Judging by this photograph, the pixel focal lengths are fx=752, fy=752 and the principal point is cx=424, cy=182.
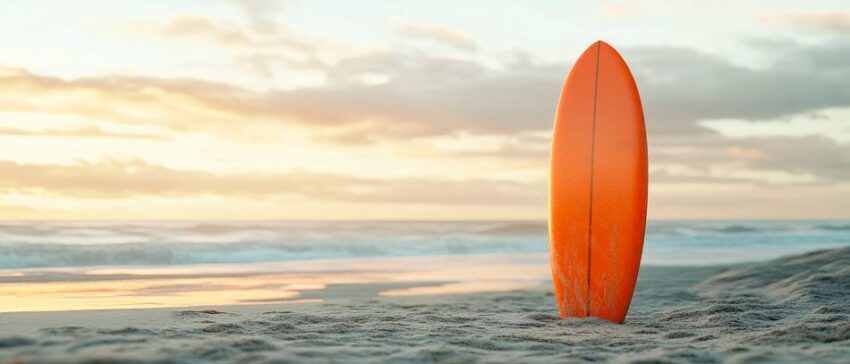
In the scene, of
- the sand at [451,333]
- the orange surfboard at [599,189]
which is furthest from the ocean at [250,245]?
the orange surfboard at [599,189]

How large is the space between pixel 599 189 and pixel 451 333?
1.48m

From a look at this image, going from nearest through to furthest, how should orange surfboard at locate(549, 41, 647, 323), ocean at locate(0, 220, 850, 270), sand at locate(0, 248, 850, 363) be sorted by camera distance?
sand at locate(0, 248, 850, 363)
orange surfboard at locate(549, 41, 647, 323)
ocean at locate(0, 220, 850, 270)

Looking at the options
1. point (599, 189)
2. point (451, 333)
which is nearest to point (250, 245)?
point (599, 189)

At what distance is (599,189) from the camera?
4680 millimetres

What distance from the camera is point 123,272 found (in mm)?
8914

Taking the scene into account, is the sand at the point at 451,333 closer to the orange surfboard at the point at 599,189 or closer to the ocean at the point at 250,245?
the orange surfboard at the point at 599,189

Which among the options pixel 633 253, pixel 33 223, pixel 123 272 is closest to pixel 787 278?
pixel 633 253

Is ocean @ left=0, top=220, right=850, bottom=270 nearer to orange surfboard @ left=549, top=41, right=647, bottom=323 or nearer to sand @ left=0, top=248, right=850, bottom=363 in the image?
sand @ left=0, top=248, right=850, bottom=363

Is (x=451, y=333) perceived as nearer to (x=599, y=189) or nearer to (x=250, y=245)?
(x=599, y=189)

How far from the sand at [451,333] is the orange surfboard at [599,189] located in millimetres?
252

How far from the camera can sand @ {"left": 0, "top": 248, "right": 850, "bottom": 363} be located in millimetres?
2979

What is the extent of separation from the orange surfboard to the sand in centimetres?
25

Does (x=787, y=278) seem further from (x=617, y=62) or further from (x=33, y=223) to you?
(x=33, y=223)

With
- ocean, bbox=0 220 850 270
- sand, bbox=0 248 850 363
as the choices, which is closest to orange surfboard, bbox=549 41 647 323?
sand, bbox=0 248 850 363
